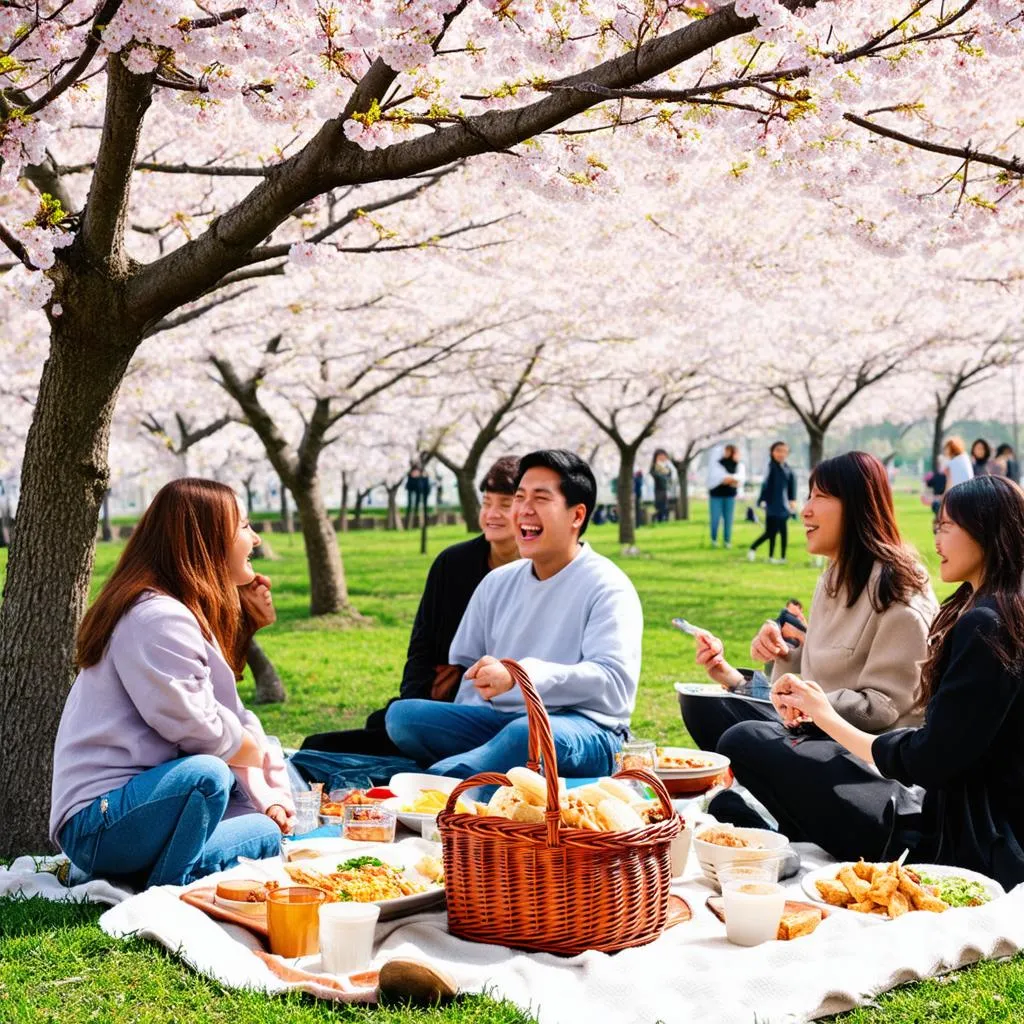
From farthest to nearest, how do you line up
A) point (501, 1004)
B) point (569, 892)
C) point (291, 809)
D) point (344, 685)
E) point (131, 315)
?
point (344, 685) < point (131, 315) < point (291, 809) < point (569, 892) < point (501, 1004)

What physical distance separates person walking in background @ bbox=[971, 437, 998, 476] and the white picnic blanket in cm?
1680

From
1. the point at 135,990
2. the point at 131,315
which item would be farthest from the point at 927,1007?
the point at 131,315

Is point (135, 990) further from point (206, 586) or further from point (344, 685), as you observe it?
point (344, 685)

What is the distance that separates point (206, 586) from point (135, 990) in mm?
1436

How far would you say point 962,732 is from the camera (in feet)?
12.4

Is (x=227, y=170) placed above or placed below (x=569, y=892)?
above

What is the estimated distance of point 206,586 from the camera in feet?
14.2

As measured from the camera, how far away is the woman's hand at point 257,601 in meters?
5.00


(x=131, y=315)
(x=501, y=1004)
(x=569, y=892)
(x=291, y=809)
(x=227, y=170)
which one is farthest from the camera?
(x=227, y=170)

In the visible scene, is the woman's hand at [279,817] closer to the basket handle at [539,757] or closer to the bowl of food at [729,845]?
the basket handle at [539,757]

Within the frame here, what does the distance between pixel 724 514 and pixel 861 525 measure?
20.0 meters

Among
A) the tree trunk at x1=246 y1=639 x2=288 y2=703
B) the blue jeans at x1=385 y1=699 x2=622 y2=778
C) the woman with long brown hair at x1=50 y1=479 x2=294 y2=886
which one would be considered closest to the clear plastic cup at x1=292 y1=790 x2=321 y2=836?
the woman with long brown hair at x1=50 y1=479 x2=294 y2=886

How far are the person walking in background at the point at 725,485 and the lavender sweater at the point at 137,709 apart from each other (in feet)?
61.9

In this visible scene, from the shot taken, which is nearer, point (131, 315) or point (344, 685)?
point (131, 315)
